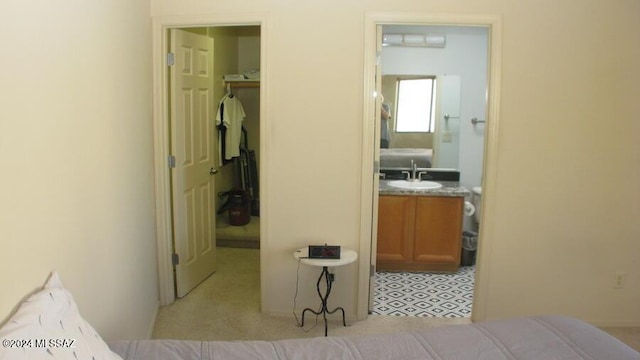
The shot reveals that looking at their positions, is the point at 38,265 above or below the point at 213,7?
below

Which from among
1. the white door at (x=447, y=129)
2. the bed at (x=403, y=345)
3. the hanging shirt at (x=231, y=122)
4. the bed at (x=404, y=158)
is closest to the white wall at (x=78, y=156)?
the bed at (x=403, y=345)

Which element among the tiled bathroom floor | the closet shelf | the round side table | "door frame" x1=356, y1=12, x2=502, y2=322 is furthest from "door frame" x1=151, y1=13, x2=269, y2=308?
the closet shelf

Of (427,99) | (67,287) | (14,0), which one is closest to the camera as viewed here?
(14,0)

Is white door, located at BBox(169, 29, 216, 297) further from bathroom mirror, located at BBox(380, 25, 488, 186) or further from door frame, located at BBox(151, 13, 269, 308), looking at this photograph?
bathroom mirror, located at BBox(380, 25, 488, 186)

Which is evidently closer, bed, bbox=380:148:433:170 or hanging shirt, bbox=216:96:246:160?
bed, bbox=380:148:433:170

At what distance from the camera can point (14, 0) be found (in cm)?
126

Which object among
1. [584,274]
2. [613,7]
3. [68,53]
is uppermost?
[613,7]

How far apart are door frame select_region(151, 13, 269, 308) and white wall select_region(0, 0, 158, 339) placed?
226 millimetres

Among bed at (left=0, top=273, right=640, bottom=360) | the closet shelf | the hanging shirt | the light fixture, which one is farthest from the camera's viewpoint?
the closet shelf

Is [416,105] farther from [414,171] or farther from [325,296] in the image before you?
[325,296]

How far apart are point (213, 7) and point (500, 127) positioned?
6.56 ft

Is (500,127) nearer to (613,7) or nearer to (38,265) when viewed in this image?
(613,7)

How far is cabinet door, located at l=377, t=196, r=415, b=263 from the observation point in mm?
4121

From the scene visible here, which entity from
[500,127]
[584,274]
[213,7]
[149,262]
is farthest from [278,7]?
[584,274]
